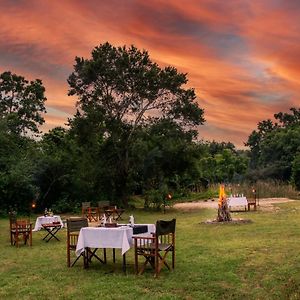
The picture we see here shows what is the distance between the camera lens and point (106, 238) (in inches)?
356

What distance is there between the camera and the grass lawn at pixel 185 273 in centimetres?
730

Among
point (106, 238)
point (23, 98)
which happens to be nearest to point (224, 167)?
point (23, 98)

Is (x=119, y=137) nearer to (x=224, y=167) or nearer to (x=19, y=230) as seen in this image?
(x=19, y=230)

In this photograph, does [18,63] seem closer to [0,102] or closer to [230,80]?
[230,80]

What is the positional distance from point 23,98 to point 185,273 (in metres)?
36.2

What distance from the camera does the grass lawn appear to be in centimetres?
730

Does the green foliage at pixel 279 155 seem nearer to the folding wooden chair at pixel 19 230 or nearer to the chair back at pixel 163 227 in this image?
the folding wooden chair at pixel 19 230

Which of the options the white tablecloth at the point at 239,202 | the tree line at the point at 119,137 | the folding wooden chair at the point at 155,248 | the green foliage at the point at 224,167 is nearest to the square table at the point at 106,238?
the folding wooden chair at the point at 155,248

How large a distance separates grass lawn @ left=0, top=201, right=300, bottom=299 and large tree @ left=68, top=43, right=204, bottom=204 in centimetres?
1277

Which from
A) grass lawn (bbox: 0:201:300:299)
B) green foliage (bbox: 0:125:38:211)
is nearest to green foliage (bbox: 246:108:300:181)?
green foliage (bbox: 0:125:38:211)

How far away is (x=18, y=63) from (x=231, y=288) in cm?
1639

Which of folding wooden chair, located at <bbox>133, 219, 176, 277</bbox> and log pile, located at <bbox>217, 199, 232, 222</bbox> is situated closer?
folding wooden chair, located at <bbox>133, 219, 176, 277</bbox>

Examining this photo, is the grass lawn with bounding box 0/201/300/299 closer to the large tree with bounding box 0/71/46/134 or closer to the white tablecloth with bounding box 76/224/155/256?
the white tablecloth with bounding box 76/224/155/256

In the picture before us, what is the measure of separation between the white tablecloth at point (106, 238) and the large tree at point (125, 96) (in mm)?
16161
